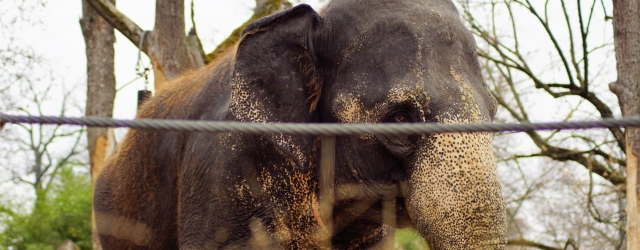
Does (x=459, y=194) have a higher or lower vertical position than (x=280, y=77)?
lower

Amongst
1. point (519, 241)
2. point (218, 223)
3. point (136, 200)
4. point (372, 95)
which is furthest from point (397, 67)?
point (519, 241)

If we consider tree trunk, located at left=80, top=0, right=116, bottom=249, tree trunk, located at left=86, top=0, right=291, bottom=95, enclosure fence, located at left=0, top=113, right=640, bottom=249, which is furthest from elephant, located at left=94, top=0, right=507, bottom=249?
tree trunk, located at left=80, top=0, right=116, bottom=249

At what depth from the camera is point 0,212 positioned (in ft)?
52.4

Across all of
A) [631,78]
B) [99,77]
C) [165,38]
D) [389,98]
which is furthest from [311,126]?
[99,77]

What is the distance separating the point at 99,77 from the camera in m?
10.4

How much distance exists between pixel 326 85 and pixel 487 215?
38.7 inches

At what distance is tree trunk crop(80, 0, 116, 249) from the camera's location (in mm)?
10328

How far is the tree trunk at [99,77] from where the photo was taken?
33.9 ft

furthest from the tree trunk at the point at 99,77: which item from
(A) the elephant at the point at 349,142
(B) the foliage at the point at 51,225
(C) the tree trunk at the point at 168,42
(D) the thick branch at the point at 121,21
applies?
(A) the elephant at the point at 349,142

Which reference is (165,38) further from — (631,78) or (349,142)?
(349,142)

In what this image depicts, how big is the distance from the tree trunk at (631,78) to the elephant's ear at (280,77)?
4.52 m

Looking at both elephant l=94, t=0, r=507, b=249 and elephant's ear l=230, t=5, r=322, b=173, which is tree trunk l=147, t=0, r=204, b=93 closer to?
elephant l=94, t=0, r=507, b=249

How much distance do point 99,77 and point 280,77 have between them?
7.92 meters

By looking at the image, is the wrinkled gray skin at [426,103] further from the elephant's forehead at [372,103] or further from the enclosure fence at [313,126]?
the enclosure fence at [313,126]
